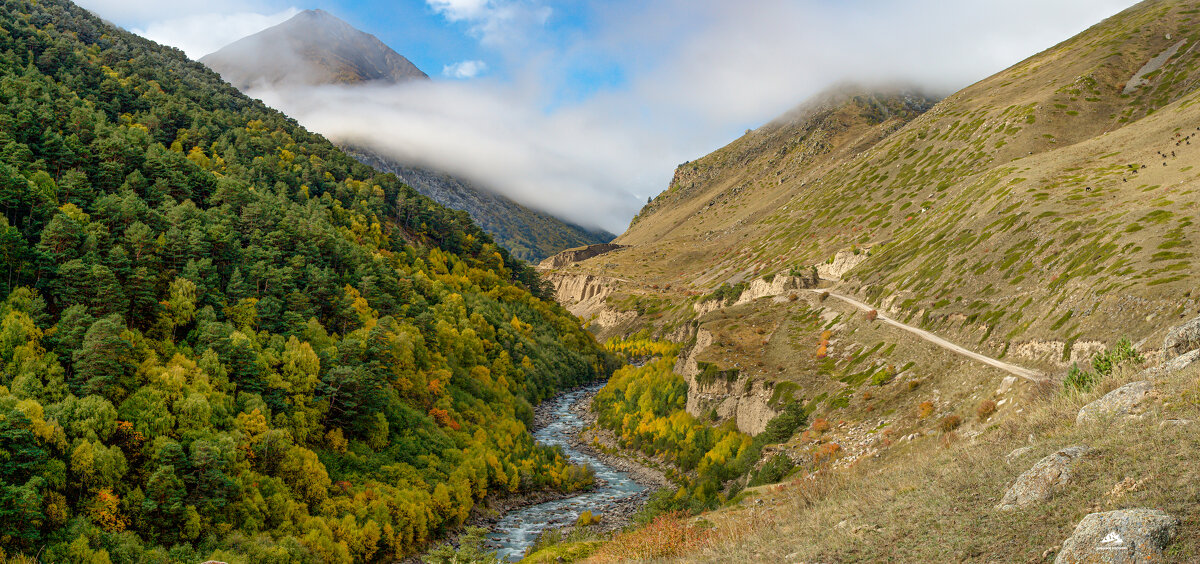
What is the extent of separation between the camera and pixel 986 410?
111 ft

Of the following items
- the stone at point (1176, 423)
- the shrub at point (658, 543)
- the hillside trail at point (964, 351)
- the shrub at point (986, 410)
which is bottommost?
the shrub at point (986, 410)

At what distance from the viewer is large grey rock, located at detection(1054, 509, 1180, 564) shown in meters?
11.2

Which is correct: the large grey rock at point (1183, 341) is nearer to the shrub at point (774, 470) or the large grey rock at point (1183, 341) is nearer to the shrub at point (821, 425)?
the shrub at point (774, 470)

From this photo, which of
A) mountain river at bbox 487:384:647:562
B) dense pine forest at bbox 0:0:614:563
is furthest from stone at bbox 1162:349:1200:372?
dense pine forest at bbox 0:0:614:563

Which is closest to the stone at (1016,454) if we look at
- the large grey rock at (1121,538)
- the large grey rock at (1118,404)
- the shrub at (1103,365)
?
the large grey rock at (1118,404)

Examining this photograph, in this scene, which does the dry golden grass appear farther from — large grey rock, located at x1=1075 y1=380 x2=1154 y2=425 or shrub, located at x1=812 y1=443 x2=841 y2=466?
shrub, located at x1=812 y1=443 x2=841 y2=466

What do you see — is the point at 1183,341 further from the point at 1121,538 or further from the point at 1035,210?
the point at 1035,210

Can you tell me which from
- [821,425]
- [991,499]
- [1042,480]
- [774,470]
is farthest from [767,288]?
[1042,480]

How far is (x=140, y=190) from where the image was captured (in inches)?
2559

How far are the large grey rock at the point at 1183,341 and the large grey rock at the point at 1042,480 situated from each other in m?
10.9

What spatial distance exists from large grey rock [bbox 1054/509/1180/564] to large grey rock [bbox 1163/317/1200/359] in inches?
617

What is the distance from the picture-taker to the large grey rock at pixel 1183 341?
2288 centimetres

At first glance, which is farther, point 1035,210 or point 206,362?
point 1035,210

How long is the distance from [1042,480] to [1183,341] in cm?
1381
